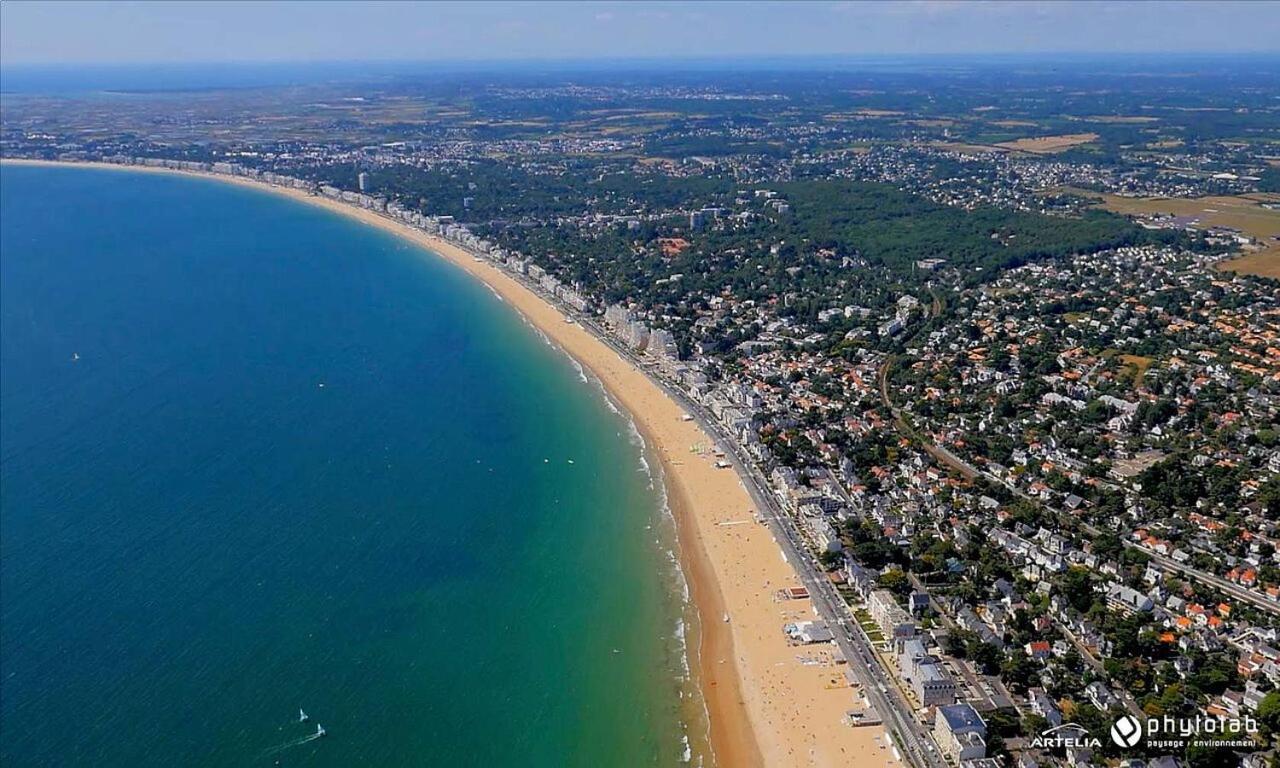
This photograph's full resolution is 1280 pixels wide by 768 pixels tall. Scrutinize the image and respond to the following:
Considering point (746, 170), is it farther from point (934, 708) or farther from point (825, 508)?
point (934, 708)

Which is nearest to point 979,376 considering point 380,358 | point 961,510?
point 961,510

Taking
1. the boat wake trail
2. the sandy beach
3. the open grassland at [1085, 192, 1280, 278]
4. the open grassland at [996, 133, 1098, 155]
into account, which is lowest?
the boat wake trail

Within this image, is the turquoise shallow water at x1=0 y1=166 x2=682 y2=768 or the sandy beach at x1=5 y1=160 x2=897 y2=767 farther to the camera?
the turquoise shallow water at x1=0 y1=166 x2=682 y2=768

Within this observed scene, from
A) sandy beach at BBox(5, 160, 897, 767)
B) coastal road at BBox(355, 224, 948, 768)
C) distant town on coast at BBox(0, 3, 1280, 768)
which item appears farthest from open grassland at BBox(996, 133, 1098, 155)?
sandy beach at BBox(5, 160, 897, 767)

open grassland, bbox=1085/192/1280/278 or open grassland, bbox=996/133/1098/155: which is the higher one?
open grassland, bbox=996/133/1098/155

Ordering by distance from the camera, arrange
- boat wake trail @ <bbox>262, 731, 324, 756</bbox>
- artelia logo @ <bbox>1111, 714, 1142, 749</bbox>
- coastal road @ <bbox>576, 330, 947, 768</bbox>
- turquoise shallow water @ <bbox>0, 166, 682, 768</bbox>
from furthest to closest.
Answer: turquoise shallow water @ <bbox>0, 166, 682, 768</bbox>
boat wake trail @ <bbox>262, 731, 324, 756</bbox>
coastal road @ <bbox>576, 330, 947, 768</bbox>
artelia logo @ <bbox>1111, 714, 1142, 749</bbox>

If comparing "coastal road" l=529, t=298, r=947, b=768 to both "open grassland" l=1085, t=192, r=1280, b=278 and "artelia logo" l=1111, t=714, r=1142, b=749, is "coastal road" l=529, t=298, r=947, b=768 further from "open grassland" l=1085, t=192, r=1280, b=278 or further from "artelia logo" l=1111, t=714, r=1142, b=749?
"open grassland" l=1085, t=192, r=1280, b=278

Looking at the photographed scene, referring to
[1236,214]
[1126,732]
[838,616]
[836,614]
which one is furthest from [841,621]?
[1236,214]
